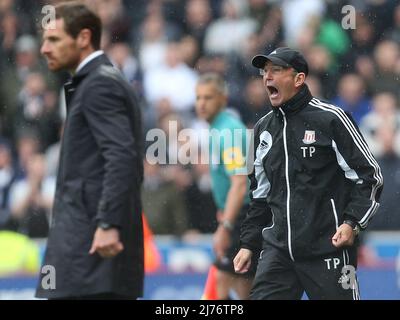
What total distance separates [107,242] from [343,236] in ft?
4.90

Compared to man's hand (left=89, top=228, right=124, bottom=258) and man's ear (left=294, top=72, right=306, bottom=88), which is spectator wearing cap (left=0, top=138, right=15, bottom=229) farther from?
man's hand (left=89, top=228, right=124, bottom=258)

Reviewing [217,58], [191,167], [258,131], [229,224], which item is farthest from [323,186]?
[217,58]

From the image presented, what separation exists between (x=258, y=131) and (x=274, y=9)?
5478mm

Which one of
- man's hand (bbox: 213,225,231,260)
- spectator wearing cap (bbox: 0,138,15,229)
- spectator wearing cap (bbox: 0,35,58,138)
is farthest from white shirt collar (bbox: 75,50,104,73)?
spectator wearing cap (bbox: 0,35,58,138)

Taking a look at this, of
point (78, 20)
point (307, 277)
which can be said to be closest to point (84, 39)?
point (78, 20)

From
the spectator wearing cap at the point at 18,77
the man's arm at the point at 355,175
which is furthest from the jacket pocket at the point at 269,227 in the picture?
the spectator wearing cap at the point at 18,77

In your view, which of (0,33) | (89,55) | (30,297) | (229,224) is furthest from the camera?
(0,33)

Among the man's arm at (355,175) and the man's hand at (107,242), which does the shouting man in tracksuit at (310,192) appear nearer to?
the man's arm at (355,175)

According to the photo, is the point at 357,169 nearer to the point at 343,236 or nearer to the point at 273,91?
the point at 343,236

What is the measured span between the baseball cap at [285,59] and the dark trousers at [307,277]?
100 centimetres

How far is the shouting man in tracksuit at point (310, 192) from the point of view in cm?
608

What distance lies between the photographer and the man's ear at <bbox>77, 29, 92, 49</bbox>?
5.54 meters
